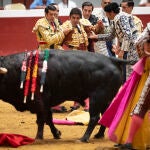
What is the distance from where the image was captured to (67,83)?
6508 millimetres

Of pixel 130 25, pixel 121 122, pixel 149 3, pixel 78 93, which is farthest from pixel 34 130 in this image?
pixel 149 3

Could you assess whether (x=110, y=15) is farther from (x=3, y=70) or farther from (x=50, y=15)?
(x=3, y=70)

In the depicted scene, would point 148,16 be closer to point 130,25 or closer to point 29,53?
point 130,25

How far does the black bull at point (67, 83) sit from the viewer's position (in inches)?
254

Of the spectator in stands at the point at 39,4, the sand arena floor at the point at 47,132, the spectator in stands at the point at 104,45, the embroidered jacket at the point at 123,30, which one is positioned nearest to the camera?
the sand arena floor at the point at 47,132

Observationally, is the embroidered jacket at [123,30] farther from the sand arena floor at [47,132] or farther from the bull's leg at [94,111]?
the bull's leg at [94,111]

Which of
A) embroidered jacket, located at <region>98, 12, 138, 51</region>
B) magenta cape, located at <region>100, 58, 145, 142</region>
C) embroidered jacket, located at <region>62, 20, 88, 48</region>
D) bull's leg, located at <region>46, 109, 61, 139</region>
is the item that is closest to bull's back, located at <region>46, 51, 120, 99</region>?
bull's leg, located at <region>46, 109, 61, 139</region>

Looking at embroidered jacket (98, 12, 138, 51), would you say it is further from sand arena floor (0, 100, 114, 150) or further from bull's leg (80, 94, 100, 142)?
bull's leg (80, 94, 100, 142)

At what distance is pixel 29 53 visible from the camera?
6.55 m

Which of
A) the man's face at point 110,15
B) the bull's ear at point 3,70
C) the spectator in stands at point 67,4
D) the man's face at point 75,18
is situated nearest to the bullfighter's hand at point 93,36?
the man's face at point 75,18

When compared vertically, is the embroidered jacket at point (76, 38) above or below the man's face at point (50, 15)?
below

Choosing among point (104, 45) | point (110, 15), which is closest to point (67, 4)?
point (104, 45)

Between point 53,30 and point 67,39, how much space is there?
1.06 ft

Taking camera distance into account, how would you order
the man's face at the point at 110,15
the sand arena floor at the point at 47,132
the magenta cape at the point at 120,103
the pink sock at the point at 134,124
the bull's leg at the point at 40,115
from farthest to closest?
the man's face at the point at 110,15 < the bull's leg at the point at 40,115 < the sand arena floor at the point at 47,132 < the magenta cape at the point at 120,103 < the pink sock at the point at 134,124
